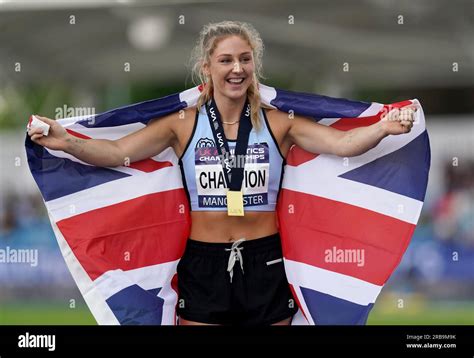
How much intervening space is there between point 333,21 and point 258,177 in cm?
263

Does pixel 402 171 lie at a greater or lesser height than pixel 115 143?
lesser

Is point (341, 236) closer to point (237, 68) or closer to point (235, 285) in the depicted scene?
point (235, 285)

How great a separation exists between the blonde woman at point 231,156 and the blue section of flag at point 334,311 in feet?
0.51

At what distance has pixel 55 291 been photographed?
25.3 feet

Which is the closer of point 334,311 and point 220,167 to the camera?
point 220,167

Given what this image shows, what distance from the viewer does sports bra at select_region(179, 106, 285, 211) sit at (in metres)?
4.09

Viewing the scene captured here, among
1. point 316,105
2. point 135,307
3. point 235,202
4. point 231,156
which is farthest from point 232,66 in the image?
point 135,307

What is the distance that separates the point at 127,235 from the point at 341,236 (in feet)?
3.95

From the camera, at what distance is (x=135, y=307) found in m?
4.37

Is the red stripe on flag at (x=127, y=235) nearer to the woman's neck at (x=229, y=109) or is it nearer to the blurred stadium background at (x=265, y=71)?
the woman's neck at (x=229, y=109)

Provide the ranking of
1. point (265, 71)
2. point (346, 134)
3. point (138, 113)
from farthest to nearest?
point (265, 71) → point (138, 113) → point (346, 134)

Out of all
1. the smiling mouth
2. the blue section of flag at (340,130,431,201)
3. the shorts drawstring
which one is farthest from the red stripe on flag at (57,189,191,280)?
the blue section of flag at (340,130,431,201)

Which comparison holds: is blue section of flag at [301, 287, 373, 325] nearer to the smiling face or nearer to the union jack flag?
the union jack flag
